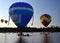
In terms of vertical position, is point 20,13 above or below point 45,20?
above

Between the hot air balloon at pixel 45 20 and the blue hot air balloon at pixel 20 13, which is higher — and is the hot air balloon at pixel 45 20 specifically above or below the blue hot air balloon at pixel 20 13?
below

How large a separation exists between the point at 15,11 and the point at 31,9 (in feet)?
4.63

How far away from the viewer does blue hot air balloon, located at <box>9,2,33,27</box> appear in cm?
2378

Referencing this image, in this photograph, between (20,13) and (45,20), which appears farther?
(45,20)

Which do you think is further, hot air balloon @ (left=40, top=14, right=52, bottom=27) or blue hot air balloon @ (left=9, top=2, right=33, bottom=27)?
hot air balloon @ (left=40, top=14, right=52, bottom=27)

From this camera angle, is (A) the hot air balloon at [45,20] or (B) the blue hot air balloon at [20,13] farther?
(A) the hot air balloon at [45,20]

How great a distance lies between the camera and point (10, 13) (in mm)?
24531

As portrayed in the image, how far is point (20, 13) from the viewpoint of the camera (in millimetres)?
23938

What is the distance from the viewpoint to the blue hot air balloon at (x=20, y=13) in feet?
78.0

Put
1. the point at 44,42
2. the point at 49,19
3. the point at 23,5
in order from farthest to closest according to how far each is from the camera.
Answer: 1. the point at 49,19
2. the point at 23,5
3. the point at 44,42

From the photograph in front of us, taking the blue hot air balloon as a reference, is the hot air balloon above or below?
below

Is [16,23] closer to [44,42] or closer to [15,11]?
[15,11]

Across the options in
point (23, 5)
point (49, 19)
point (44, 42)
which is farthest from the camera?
point (49, 19)

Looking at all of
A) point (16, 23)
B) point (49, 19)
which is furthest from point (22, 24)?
point (49, 19)
